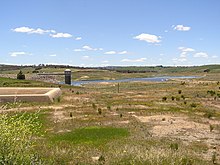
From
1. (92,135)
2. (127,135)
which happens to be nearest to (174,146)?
(127,135)

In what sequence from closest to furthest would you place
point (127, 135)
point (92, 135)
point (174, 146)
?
point (174, 146) < point (127, 135) < point (92, 135)

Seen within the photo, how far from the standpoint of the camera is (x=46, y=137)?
23.2m

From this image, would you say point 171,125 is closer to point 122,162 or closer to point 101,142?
point 101,142

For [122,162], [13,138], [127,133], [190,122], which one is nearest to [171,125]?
[190,122]

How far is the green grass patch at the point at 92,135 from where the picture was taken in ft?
73.6

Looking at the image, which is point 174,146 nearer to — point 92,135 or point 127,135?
point 127,135

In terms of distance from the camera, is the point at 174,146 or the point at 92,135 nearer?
the point at 174,146

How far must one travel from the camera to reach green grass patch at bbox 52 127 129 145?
22438mm

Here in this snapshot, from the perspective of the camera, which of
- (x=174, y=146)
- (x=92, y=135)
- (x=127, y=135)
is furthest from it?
(x=92, y=135)

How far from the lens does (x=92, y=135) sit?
78.4 ft

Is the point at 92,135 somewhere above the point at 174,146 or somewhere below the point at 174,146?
below

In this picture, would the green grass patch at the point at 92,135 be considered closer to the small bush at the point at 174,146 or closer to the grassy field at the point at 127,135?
the grassy field at the point at 127,135

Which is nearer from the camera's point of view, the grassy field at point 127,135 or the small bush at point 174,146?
the grassy field at point 127,135

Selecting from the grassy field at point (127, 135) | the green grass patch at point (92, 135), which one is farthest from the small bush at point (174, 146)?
the green grass patch at point (92, 135)
